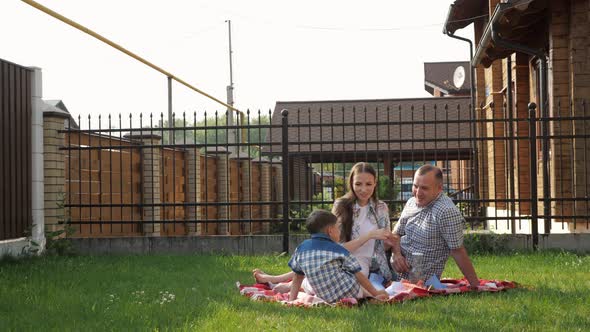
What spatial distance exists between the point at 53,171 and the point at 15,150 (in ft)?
3.00

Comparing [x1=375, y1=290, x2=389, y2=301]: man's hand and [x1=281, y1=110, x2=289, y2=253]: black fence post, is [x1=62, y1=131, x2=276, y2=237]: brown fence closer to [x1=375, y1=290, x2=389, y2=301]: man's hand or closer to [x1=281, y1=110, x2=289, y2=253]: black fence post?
[x1=281, y1=110, x2=289, y2=253]: black fence post

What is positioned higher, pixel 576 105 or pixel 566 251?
pixel 576 105

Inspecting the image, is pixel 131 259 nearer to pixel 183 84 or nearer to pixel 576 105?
pixel 576 105

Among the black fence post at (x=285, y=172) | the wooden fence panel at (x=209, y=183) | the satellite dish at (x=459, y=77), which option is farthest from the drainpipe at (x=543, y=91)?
the satellite dish at (x=459, y=77)

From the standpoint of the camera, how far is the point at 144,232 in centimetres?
1389


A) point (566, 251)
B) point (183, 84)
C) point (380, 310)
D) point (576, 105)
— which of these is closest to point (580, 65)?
point (576, 105)

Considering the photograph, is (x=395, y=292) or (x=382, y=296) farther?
(x=395, y=292)

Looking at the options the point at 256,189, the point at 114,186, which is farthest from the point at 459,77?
the point at 114,186

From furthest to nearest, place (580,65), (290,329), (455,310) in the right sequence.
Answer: (580,65)
(455,310)
(290,329)

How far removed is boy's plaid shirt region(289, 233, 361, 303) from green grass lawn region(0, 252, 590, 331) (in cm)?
24

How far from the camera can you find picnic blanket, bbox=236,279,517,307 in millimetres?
6000

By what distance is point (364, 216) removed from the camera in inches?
264

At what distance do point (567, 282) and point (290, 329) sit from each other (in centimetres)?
315

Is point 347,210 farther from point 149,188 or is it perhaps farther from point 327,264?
point 149,188
